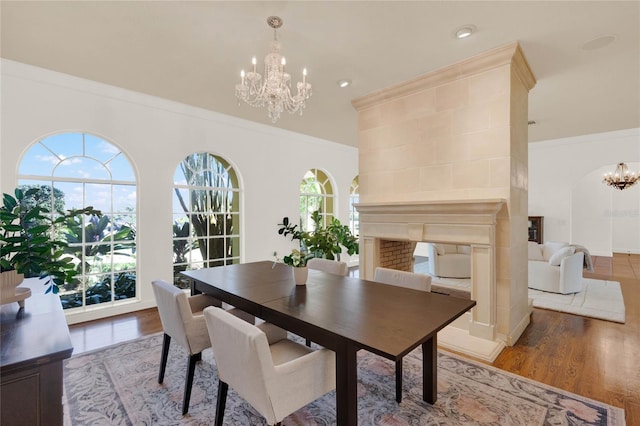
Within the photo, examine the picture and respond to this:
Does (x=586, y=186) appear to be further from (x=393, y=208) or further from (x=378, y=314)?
(x=378, y=314)

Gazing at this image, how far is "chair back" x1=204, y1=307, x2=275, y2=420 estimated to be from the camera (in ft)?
4.19

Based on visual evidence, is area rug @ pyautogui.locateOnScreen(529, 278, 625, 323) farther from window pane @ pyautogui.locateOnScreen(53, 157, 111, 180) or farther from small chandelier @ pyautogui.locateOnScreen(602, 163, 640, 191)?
window pane @ pyautogui.locateOnScreen(53, 157, 111, 180)

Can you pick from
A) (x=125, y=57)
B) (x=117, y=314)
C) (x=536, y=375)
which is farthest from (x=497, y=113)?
(x=117, y=314)

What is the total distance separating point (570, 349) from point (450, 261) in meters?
2.62

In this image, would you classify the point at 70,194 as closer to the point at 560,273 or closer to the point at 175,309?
the point at 175,309

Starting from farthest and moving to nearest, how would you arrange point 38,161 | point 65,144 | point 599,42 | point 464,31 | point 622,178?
point 622,178 < point 65,144 < point 38,161 < point 599,42 < point 464,31

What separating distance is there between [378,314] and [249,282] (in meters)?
1.12

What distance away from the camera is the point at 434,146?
3.30m

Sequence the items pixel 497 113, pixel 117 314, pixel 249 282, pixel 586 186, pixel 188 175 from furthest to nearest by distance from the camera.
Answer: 1. pixel 586 186
2. pixel 188 175
3. pixel 117 314
4. pixel 497 113
5. pixel 249 282

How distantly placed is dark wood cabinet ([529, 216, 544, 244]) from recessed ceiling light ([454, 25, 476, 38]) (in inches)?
216

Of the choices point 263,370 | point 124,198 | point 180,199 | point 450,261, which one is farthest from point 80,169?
point 450,261

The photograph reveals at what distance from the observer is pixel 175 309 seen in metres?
1.89

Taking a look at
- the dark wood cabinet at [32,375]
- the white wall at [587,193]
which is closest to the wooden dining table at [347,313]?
the dark wood cabinet at [32,375]

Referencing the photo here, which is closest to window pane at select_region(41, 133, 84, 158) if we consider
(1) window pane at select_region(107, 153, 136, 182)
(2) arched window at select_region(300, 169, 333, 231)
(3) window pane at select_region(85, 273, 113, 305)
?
(1) window pane at select_region(107, 153, 136, 182)
